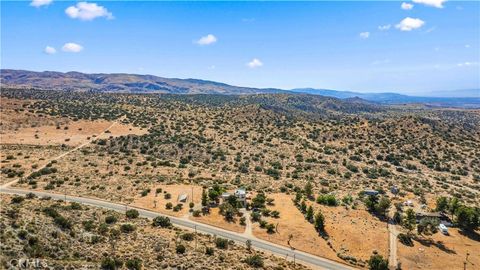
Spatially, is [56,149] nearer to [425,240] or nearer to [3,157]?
[3,157]

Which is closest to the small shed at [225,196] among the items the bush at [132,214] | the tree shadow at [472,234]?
the bush at [132,214]

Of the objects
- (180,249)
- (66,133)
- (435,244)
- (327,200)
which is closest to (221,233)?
(180,249)

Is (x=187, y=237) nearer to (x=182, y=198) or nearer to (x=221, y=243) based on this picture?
(x=221, y=243)

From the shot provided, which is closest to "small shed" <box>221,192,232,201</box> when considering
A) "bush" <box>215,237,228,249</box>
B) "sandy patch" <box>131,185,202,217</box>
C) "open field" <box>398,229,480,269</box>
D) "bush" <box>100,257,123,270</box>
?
"sandy patch" <box>131,185,202,217</box>

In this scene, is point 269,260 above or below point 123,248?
below

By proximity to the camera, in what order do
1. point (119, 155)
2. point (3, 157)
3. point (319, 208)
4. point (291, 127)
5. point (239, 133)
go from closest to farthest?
point (319, 208), point (3, 157), point (119, 155), point (239, 133), point (291, 127)

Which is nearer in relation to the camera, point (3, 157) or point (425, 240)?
point (425, 240)

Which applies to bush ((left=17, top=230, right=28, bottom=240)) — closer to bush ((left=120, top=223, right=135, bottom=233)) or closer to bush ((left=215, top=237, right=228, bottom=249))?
bush ((left=120, top=223, right=135, bottom=233))

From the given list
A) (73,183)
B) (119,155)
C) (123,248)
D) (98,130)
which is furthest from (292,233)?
(98,130)
